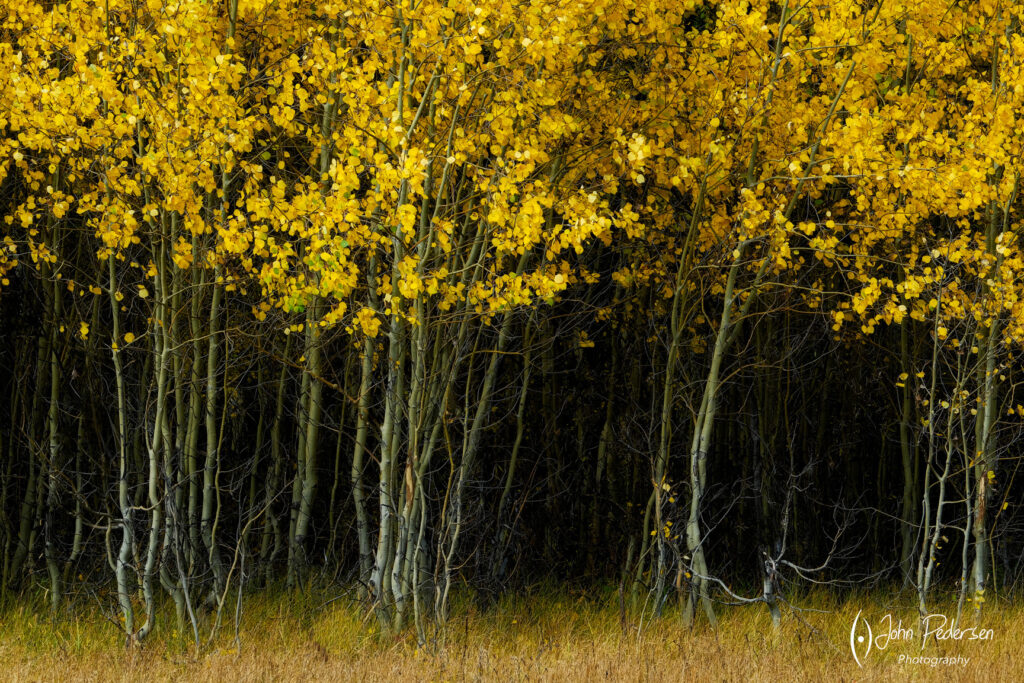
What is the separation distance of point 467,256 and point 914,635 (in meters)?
4.88

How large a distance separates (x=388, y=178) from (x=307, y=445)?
347cm

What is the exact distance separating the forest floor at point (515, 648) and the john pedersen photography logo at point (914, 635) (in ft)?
0.09

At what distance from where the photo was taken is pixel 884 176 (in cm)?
885

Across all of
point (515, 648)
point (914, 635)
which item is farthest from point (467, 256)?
point (914, 635)

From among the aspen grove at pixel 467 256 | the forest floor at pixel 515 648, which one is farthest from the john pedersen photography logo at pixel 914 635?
the aspen grove at pixel 467 256

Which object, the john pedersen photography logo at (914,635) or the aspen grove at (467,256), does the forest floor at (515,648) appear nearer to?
the john pedersen photography logo at (914,635)

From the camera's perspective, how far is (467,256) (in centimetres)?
1062

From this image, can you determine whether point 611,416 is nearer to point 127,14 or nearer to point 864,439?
point 864,439

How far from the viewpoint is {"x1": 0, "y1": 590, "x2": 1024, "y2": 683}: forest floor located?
7512 millimetres

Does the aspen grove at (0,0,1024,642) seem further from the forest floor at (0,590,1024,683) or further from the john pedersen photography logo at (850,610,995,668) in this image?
the john pedersen photography logo at (850,610,995,668)

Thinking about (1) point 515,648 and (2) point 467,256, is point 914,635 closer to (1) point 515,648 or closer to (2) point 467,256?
(1) point 515,648

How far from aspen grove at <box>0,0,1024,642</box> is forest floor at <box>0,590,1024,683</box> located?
11.2 inches

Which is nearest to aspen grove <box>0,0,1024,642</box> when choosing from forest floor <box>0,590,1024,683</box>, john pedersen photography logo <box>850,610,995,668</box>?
forest floor <box>0,590,1024,683</box>

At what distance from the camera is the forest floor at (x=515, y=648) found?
7512mm
